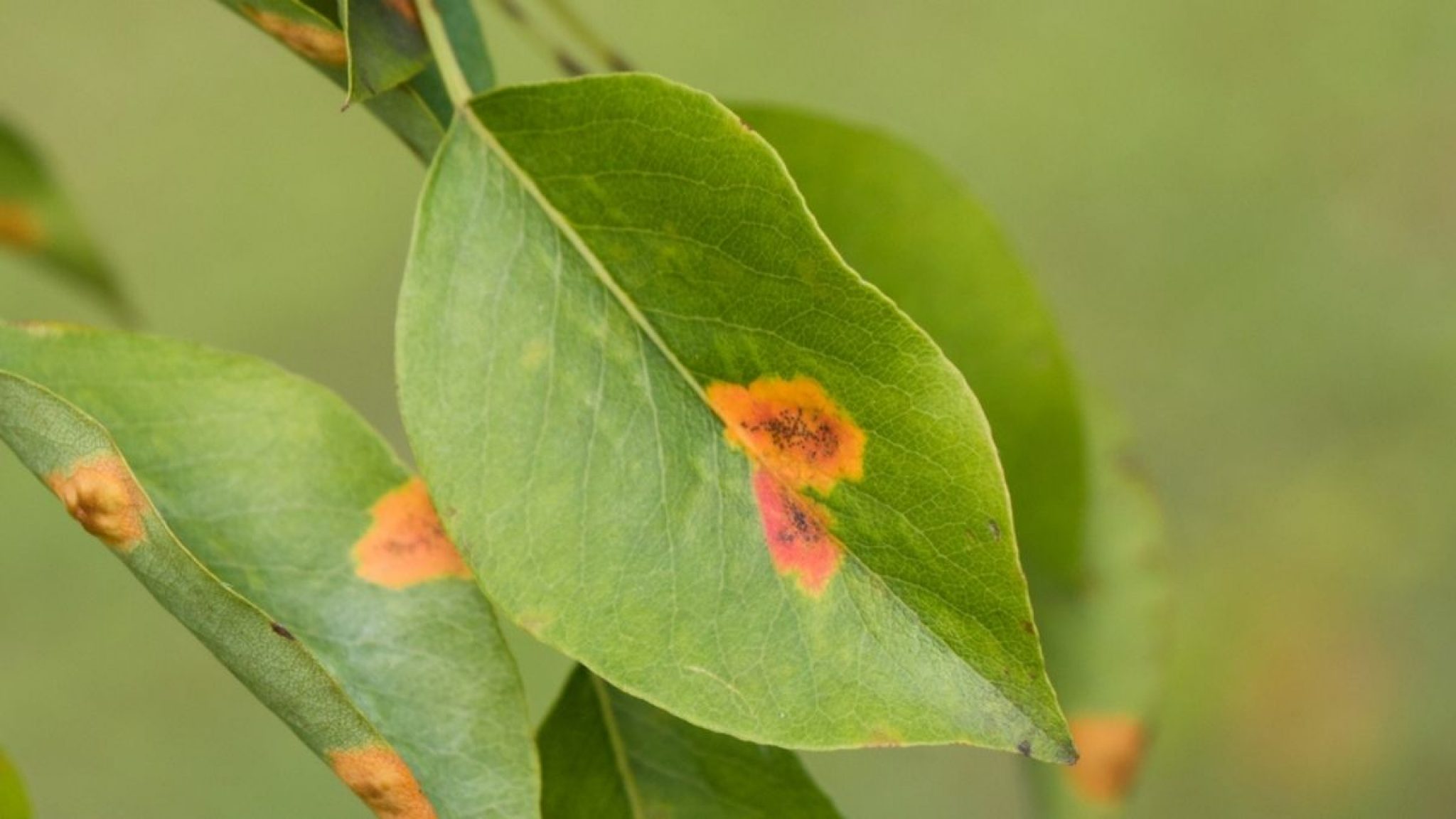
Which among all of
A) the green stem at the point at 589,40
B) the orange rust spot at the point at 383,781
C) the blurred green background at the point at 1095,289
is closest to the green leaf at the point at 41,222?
→ the green stem at the point at 589,40

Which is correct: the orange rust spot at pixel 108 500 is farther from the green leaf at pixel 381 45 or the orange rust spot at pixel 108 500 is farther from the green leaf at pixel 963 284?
the green leaf at pixel 963 284

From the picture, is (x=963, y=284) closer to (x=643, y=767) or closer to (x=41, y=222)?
(x=643, y=767)

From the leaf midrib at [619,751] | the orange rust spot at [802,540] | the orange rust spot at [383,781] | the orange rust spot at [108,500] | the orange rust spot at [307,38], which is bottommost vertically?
the orange rust spot at [383,781]

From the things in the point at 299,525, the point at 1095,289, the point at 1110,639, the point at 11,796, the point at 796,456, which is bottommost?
the point at 11,796

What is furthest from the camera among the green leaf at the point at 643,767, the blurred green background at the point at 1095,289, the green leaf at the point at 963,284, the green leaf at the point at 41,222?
the blurred green background at the point at 1095,289

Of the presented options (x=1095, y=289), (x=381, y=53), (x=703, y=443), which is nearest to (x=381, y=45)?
(x=381, y=53)
